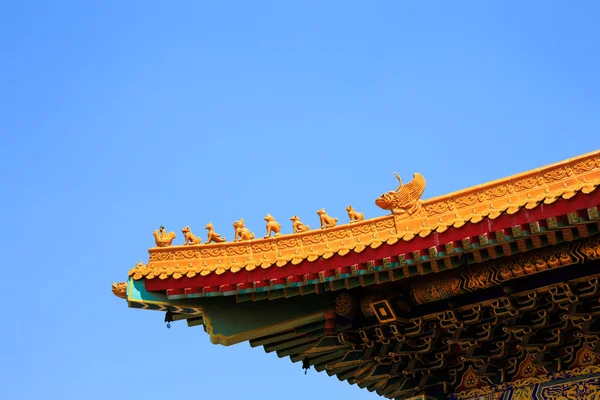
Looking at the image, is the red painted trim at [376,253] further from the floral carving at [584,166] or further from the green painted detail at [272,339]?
the floral carving at [584,166]

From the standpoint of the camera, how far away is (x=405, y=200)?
442 inches

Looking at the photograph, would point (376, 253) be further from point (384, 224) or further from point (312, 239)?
point (312, 239)

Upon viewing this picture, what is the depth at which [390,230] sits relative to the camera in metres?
11.2

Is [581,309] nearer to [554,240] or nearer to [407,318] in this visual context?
[554,240]

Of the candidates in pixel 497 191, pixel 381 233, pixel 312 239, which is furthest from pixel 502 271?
pixel 312 239

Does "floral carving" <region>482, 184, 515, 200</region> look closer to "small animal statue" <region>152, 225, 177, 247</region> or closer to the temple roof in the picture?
the temple roof

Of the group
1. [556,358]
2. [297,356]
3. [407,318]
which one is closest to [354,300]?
[407,318]

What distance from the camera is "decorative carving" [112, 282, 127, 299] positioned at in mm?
11575

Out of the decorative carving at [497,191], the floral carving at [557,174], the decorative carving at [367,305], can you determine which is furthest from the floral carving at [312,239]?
the floral carving at [557,174]

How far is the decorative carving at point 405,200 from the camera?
441 inches

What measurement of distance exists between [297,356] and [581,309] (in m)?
3.88

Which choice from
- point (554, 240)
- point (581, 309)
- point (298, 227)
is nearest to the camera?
point (554, 240)

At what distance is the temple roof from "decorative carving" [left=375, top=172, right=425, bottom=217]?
1cm

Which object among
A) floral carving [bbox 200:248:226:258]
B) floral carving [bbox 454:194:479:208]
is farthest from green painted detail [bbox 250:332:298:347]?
floral carving [bbox 454:194:479:208]
